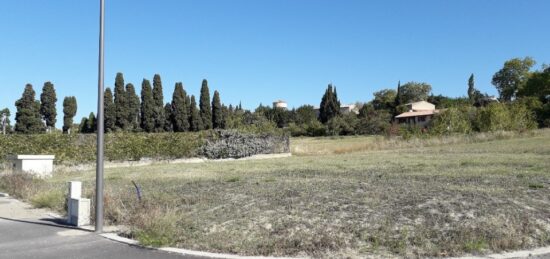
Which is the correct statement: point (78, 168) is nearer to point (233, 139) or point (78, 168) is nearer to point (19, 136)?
point (19, 136)

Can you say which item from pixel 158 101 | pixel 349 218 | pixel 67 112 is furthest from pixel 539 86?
pixel 349 218

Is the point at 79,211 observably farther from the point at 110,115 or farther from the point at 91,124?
the point at 91,124

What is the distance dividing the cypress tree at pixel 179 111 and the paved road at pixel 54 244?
181ft

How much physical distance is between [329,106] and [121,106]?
5402cm

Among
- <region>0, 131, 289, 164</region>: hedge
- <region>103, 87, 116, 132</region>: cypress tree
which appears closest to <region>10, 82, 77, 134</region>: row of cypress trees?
<region>103, 87, 116, 132</region>: cypress tree

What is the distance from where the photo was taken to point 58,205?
41.3 ft

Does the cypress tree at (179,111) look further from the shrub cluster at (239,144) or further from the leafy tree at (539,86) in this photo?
the leafy tree at (539,86)

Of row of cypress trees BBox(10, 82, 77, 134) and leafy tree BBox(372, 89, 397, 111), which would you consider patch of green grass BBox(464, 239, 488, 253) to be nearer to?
row of cypress trees BBox(10, 82, 77, 134)

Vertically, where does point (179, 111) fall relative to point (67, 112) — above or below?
below

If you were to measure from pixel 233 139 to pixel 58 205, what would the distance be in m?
22.5

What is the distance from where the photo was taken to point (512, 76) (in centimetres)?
12319

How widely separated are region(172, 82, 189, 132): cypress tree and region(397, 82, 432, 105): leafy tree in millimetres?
84192

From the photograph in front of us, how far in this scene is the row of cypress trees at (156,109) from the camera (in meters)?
61.6

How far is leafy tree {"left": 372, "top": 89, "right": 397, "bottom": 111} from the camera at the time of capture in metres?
128
